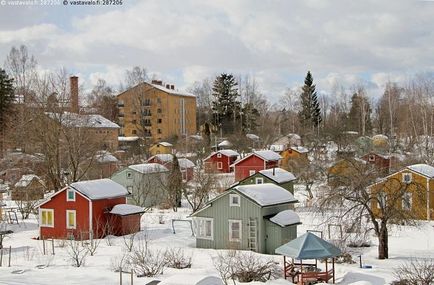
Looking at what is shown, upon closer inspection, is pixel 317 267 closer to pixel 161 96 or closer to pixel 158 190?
pixel 158 190

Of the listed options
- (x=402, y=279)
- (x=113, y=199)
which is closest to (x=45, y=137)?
(x=113, y=199)

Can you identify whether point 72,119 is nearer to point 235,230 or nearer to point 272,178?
point 272,178

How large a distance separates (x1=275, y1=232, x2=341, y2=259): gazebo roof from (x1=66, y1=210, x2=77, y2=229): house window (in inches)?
318

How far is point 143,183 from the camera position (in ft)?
75.5

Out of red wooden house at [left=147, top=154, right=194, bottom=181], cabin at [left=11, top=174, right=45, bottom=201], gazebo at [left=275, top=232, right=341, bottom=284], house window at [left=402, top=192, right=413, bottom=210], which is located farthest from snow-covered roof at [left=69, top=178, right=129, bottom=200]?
red wooden house at [left=147, top=154, right=194, bottom=181]

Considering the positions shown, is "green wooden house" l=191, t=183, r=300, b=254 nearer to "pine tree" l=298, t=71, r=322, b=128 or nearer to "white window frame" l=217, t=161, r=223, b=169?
"white window frame" l=217, t=161, r=223, b=169

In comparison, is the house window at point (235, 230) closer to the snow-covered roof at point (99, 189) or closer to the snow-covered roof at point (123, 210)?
the snow-covered roof at point (123, 210)

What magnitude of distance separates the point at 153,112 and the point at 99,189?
29.0 m

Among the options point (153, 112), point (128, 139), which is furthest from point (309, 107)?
point (128, 139)

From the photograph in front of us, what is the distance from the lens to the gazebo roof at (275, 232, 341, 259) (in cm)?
1073

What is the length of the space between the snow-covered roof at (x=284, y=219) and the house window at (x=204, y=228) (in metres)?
1.80

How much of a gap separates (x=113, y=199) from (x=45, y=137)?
8246mm

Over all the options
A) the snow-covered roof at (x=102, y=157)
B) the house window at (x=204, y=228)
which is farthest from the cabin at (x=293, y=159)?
the house window at (x=204, y=228)

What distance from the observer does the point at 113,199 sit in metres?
17.4
